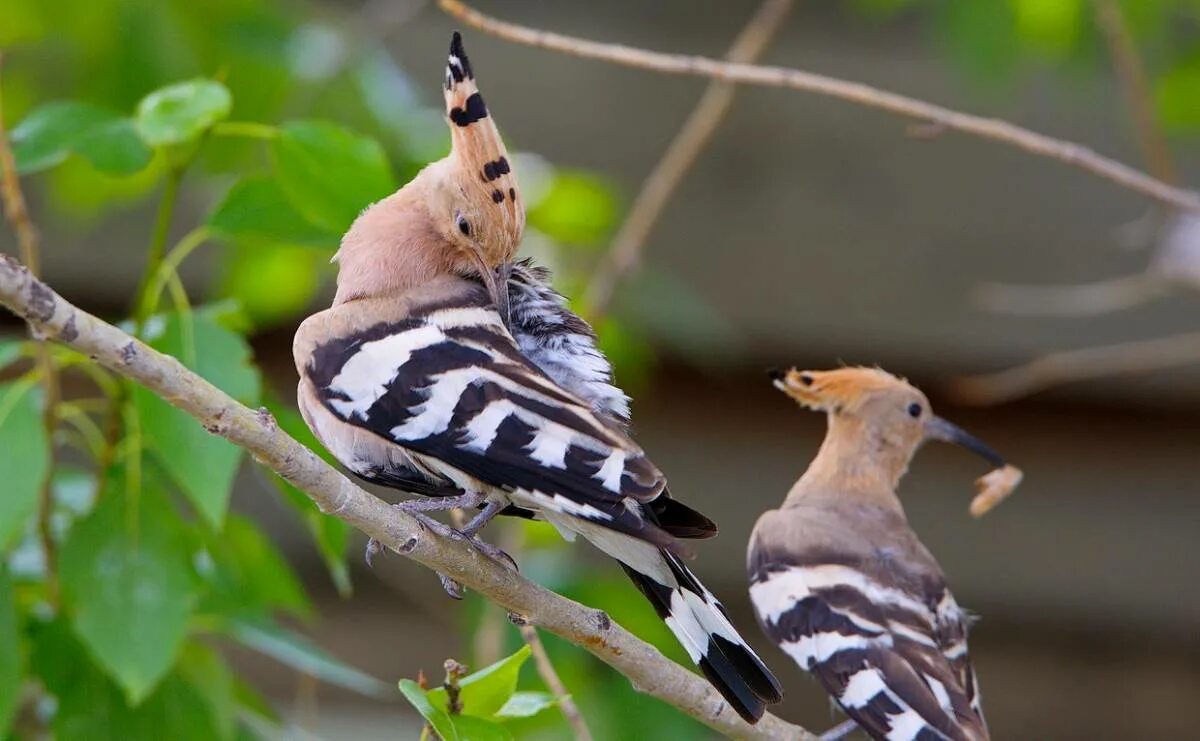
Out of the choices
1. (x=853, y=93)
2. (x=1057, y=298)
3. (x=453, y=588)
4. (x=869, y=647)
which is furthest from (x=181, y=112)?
(x=1057, y=298)

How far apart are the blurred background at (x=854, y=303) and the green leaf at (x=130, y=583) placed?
2.96ft

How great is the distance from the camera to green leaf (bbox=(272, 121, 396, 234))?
1421mm

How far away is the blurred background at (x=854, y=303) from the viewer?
2717 millimetres

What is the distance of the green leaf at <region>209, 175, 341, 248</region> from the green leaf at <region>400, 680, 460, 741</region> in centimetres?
55

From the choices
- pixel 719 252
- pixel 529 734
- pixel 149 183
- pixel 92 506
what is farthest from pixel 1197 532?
pixel 92 506

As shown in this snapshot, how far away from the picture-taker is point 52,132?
1.45 metres

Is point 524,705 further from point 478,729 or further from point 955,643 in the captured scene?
point 955,643

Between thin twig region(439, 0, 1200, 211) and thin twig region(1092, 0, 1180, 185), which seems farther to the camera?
thin twig region(1092, 0, 1180, 185)

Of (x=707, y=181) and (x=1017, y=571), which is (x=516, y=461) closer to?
(x=707, y=181)

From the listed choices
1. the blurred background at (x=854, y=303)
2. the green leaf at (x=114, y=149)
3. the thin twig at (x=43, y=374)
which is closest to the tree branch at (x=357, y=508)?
the thin twig at (x=43, y=374)

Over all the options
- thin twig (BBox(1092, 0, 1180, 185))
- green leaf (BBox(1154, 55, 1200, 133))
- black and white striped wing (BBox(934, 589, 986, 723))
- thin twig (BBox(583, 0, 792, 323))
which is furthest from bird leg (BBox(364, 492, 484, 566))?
green leaf (BBox(1154, 55, 1200, 133))

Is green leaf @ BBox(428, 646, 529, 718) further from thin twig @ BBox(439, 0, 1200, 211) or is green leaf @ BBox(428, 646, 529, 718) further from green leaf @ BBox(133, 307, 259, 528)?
thin twig @ BBox(439, 0, 1200, 211)

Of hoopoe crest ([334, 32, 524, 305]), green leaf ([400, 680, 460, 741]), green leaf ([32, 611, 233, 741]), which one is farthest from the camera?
green leaf ([32, 611, 233, 741])

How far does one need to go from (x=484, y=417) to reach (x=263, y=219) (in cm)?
48
